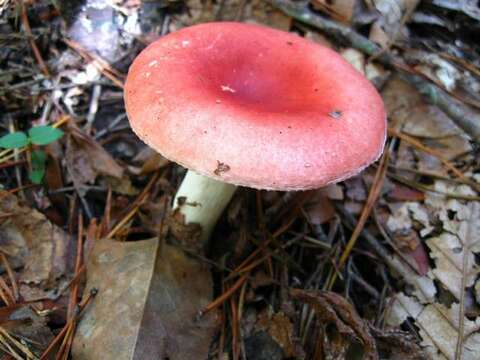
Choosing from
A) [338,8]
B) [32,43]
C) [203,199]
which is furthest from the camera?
[338,8]

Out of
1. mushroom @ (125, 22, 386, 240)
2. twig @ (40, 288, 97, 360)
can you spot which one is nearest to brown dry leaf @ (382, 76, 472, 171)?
mushroom @ (125, 22, 386, 240)

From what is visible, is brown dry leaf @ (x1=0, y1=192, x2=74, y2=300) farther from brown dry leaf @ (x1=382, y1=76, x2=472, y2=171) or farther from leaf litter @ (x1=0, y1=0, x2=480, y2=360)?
brown dry leaf @ (x1=382, y1=76, x2=472, y2=171)

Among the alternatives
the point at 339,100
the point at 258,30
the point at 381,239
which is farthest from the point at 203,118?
the point at 381,239

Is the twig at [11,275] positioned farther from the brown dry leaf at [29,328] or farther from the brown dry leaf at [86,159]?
the brown dry leaf at [86,159]

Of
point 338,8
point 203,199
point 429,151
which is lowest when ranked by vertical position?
point 203,199

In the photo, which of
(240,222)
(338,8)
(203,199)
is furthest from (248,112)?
(338,8)

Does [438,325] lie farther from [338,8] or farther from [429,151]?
[338,8]
